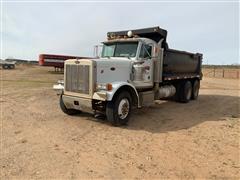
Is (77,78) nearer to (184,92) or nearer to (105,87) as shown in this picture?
(105,87)

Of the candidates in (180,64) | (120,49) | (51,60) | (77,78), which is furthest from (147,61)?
(51,60)

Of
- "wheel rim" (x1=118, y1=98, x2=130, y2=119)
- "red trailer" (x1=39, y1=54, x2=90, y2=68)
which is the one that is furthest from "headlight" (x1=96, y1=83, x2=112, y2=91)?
"red trailer" (x1=39, y1=54, x2=90, y2=68)

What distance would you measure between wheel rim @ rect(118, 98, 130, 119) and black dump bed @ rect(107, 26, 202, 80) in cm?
304

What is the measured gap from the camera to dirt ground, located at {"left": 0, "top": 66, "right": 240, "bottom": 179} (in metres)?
4.38

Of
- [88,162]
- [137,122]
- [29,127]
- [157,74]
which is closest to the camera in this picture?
[88,162]

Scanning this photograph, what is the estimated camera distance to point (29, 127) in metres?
7.03

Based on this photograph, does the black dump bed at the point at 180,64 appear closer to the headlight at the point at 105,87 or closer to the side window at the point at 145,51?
the side window at the point at 145,51

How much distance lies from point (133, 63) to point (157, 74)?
4.61ft

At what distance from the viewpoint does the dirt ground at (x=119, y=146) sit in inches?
172

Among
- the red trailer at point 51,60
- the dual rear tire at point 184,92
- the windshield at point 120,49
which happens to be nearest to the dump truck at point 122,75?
the windshield at point 120,49

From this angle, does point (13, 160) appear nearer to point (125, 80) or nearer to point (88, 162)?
point (88, 162)

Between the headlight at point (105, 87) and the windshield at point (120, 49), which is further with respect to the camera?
the windshield at point (120, 49)

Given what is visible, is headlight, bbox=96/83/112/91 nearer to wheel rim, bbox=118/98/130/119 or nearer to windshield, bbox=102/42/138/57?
wheel rim, bbox=118/98/130/119

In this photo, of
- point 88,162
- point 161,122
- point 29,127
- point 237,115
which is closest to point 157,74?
point 161,122
